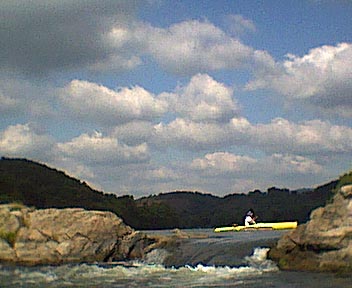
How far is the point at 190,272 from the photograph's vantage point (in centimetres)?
2688

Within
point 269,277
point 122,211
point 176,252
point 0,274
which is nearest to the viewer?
point 269,277

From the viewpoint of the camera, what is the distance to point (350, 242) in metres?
24.7

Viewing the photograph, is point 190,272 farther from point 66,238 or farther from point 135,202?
point 135,202

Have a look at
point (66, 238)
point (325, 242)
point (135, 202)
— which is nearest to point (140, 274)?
point (66, 238)

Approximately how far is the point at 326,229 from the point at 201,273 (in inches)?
229

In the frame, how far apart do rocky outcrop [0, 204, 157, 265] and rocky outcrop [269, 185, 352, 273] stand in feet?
31.6

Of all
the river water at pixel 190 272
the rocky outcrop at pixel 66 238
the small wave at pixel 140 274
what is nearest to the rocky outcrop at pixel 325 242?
the river water at pixel 190 272

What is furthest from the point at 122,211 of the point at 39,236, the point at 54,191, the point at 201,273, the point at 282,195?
the point at 201,273

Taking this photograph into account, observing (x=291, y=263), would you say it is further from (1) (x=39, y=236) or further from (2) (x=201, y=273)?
(1) (x=39, y=236)

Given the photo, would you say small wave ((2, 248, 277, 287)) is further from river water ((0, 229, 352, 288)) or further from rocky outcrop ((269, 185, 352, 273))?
rocky outcrop ((269, 185, 352, 273))

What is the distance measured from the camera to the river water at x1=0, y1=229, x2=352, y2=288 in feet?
75.3

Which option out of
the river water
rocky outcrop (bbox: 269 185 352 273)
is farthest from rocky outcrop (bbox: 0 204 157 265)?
rocky outcrop (bbox: 269 185 352 273)

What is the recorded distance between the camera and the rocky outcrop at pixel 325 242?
976 inches

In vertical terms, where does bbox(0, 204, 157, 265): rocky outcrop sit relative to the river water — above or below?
above
